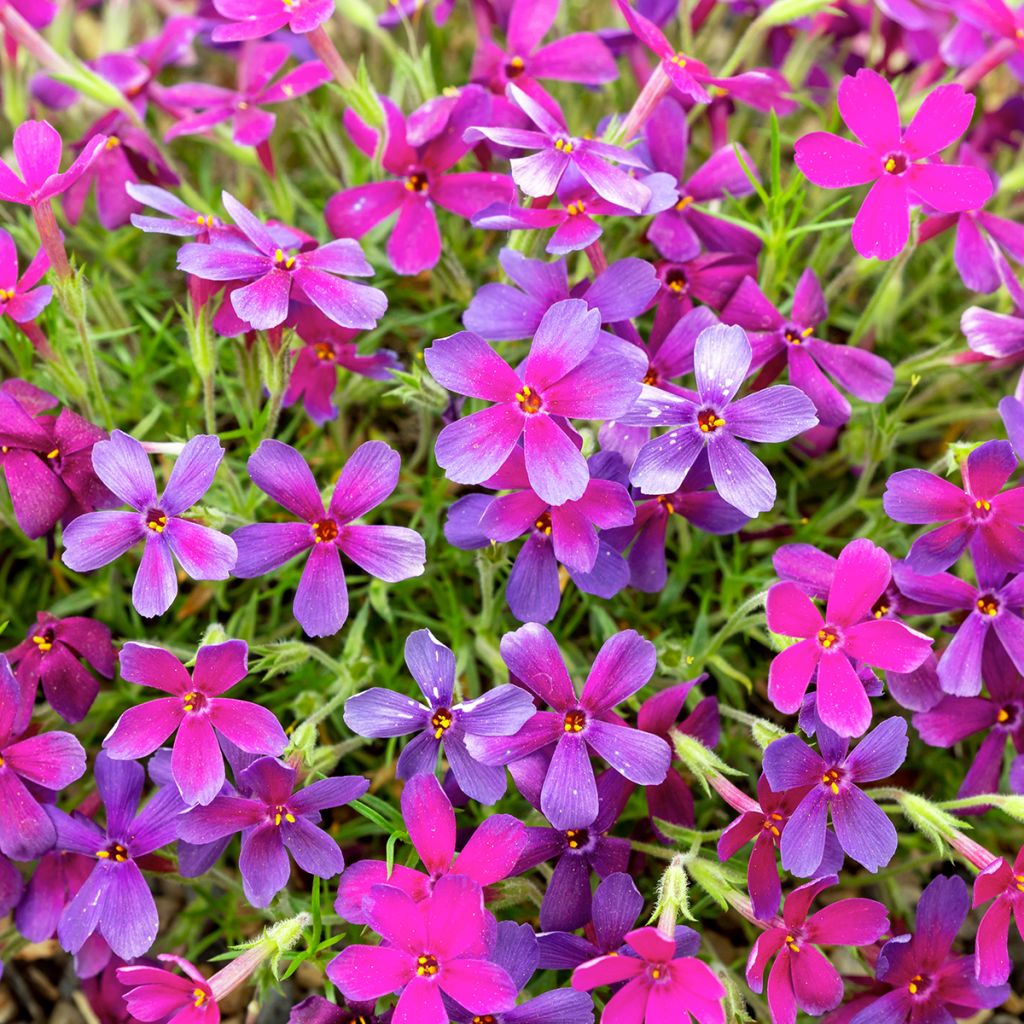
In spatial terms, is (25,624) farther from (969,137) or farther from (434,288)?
(969,137)

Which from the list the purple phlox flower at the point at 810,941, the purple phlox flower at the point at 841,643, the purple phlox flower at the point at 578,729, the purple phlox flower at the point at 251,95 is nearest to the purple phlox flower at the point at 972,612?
the purple phlox flower at the point at 841,643

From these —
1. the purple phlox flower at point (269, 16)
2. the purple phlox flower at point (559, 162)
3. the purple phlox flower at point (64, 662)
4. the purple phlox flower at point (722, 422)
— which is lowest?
the purple phlox flower at point (64, 662)

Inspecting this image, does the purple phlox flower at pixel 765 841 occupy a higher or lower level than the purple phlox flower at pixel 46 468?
lower

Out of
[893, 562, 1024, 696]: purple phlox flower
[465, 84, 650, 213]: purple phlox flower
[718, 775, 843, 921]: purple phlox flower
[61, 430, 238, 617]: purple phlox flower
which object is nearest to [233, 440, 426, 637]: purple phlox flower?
[61, 430, 238, 617]: purple phlox flower

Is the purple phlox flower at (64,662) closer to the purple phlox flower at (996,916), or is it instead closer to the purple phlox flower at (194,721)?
the purple phlox flower at (194,721)

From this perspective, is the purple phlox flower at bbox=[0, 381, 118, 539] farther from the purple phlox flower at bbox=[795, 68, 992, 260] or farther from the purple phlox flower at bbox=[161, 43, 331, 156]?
the purple phlox flower at bbox=[795, 68, 992, 260]

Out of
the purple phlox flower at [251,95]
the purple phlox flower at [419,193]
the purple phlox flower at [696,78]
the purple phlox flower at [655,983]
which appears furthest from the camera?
the purple phlox flower at [251,95]

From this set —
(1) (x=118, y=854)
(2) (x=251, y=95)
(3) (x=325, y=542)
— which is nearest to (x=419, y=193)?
(2) (x=251, y=95)
